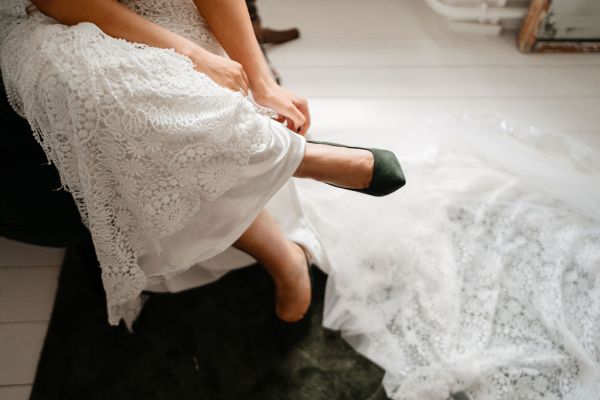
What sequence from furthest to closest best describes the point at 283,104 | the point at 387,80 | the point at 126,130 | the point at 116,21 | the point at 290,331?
the point at 387,80 → the point at 290,331 → the point at 283,104 → the point at 116,21 → the point at 126,130

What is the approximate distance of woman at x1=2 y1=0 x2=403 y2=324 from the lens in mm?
616

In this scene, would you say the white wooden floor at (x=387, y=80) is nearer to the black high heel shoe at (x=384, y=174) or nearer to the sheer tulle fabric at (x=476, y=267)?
the sheer tulle fabric at (x=476, y=267)

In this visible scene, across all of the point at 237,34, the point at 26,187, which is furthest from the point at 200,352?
the point at 237,34

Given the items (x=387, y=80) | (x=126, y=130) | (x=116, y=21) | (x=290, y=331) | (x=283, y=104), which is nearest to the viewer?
(x=126, y=130)

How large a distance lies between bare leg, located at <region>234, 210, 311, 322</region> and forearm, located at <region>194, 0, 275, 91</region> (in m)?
0.30

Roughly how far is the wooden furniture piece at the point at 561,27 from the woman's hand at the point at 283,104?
1135 millimetres

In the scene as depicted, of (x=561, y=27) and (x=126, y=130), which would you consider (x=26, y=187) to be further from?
(x=561, y=27)

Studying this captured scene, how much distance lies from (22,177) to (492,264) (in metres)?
0.98

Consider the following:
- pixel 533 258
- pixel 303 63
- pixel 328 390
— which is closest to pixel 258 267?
pixel 328 390

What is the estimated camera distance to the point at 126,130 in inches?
24.0

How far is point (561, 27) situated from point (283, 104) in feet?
4.13

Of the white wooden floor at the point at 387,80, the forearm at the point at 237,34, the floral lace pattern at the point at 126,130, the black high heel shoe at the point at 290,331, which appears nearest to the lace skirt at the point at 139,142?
the floral lace pattern at the point at 126,130

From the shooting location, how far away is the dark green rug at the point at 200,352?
94cm

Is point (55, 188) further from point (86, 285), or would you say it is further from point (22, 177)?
point (86, 285)
